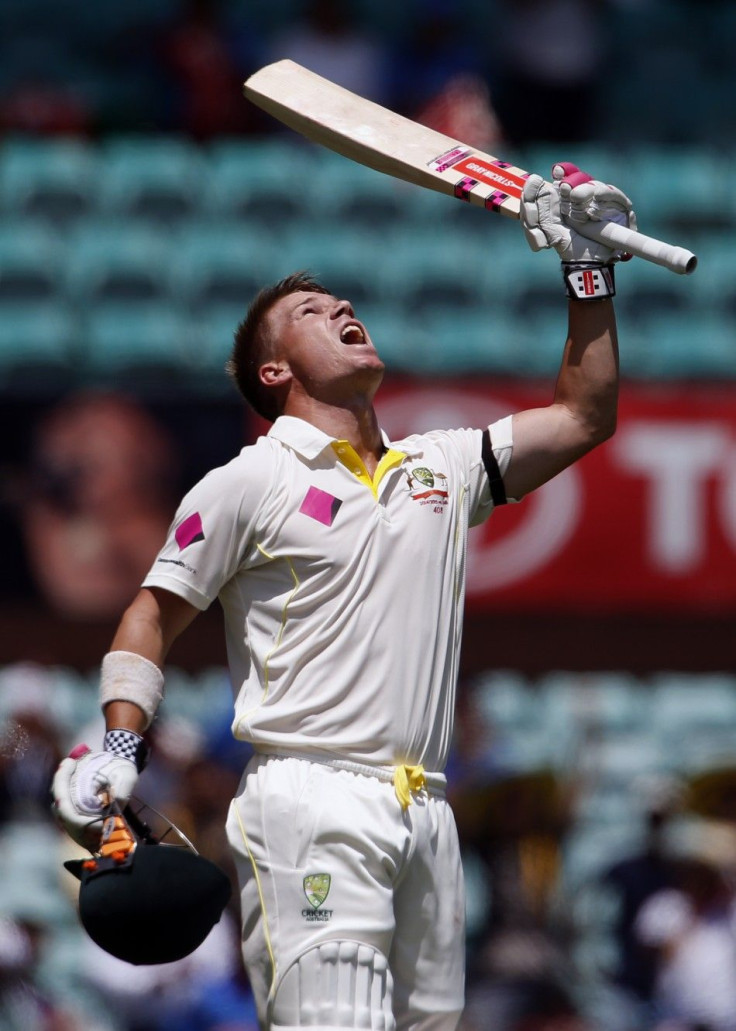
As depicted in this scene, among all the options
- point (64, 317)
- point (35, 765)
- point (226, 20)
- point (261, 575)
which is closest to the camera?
point (261, 575)

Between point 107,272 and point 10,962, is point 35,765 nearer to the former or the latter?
point 10,962

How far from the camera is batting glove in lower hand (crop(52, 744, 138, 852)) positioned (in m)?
2.82

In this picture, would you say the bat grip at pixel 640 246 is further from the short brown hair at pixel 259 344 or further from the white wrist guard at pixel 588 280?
the short brown hair at pixel 259 344

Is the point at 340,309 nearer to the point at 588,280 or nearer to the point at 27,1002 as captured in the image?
the point at 588,280

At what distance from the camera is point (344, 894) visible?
2.88 meters

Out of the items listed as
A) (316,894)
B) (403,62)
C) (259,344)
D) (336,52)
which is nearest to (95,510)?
(336,52)

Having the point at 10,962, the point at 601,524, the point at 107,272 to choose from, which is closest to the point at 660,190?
the point at 601,524

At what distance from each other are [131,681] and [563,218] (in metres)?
1.18

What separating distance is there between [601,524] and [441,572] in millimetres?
3706

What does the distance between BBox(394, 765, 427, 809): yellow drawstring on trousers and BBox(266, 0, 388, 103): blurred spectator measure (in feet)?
18.6

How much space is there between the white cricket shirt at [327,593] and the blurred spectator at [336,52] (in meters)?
5.37

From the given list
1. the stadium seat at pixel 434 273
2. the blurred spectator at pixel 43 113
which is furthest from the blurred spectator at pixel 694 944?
the blurred spectator at pixel 43 113

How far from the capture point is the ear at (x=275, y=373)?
333 cm

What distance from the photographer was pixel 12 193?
7980mm
